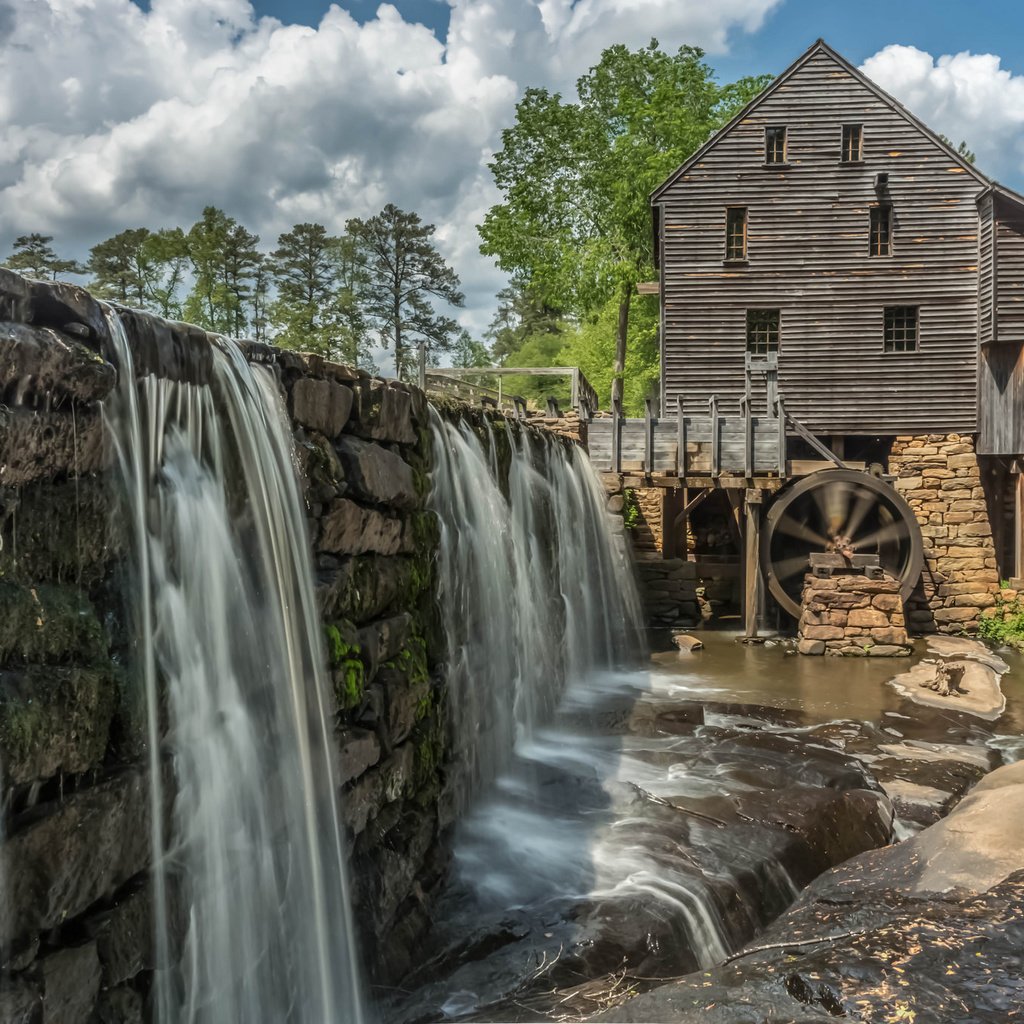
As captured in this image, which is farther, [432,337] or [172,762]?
[432,337]

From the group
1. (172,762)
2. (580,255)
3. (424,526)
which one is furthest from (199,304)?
(172,762)

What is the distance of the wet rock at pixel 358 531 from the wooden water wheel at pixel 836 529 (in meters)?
10.3

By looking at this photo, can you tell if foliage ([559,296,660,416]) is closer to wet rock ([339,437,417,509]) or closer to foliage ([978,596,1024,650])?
foliage ([978,596,1024,650])

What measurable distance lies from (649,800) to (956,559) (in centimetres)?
1182

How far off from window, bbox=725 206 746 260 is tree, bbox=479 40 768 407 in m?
7.30

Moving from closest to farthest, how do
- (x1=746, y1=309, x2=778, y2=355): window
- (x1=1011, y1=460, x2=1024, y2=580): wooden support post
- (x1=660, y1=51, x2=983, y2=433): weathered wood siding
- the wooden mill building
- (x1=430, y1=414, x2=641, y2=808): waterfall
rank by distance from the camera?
(x1=430, y1=414, x2=641, y2=808): waterfall
the wooden mill building
(x1=1011, y1=460, x2=1024, y2=580): wooden support post
(x1=660, y1=51, x2=983, y2=433): weathered wood siding
(x1=746, y1=309, x2=778, y2=355): window

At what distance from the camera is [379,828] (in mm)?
4402

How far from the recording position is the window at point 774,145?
56.5 feet

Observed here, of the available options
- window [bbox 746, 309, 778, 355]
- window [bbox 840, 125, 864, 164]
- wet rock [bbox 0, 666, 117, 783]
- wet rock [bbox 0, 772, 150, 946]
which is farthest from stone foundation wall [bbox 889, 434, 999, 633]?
wet rock [bbox 0, 666, 117, 783]

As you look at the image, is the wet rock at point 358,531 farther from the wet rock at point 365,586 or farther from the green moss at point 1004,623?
the green moss at point 1004,623

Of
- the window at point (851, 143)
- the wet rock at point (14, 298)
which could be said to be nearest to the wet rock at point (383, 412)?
the wet rock at point (14, 298)

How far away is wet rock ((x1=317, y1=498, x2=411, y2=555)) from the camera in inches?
166

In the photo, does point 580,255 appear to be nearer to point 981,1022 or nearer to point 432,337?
point 432,337

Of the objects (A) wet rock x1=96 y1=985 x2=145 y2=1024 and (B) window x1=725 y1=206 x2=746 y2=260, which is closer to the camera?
(A) wet rock x1=96 y1=985 x2=145 y2=1024
